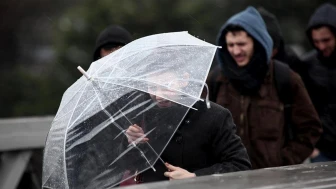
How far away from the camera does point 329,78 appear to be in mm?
5797

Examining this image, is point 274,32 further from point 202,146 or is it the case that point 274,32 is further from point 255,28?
point 202,146

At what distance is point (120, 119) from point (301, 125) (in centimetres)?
190

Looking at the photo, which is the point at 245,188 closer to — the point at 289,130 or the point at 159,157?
the point at 159,157

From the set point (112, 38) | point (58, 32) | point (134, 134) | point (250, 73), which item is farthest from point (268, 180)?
point (58, 32)

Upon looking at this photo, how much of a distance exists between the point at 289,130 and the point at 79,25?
15.6 feet

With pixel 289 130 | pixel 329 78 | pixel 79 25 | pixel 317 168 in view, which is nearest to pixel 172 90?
pixel 317 168

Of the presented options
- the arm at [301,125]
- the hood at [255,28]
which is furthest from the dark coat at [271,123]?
the hood at [255,28]

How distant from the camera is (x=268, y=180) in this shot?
255 cm

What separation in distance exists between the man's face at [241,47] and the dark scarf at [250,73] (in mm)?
34

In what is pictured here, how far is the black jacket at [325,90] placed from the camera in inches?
227

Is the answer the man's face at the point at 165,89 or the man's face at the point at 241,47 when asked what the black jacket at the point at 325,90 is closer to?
the man's face at the point at 241,47

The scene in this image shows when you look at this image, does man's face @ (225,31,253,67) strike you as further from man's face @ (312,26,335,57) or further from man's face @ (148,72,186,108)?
man's face @ (148,72,186,108)

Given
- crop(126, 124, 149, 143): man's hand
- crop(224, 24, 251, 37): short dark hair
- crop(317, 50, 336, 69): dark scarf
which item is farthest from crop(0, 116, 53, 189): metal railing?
crop(126, 124, 149, 143): man's hand

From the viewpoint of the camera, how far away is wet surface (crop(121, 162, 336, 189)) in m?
2.45
